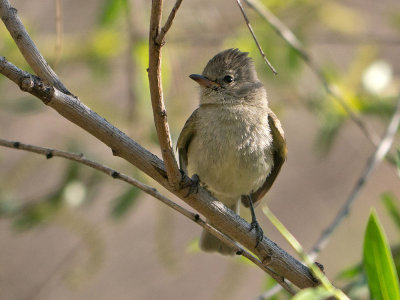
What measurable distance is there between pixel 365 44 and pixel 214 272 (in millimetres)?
3333

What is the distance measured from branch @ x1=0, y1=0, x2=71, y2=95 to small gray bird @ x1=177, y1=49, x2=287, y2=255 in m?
1.52

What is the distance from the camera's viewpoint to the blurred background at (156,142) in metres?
3.89

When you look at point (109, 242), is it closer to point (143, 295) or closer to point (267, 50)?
point (143, 295)

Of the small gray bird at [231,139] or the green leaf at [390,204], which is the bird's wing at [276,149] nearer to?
the small gray bird at [231,139]

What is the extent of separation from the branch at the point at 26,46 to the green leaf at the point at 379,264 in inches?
43.0

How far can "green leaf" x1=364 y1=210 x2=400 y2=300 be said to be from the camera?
188cm

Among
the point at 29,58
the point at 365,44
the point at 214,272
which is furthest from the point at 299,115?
the point at 29,58

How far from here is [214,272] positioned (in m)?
6.80

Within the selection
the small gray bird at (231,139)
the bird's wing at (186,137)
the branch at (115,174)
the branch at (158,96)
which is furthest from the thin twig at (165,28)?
the bird's wing at (186,137)

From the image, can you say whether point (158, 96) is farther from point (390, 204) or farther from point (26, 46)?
point (390, 204)

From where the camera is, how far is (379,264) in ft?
6.32

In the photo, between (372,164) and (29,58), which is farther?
(372,164)

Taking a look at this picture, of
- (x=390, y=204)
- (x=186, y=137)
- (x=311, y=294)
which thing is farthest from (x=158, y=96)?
(x=186, y=137)

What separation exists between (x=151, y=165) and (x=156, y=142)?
184cm
